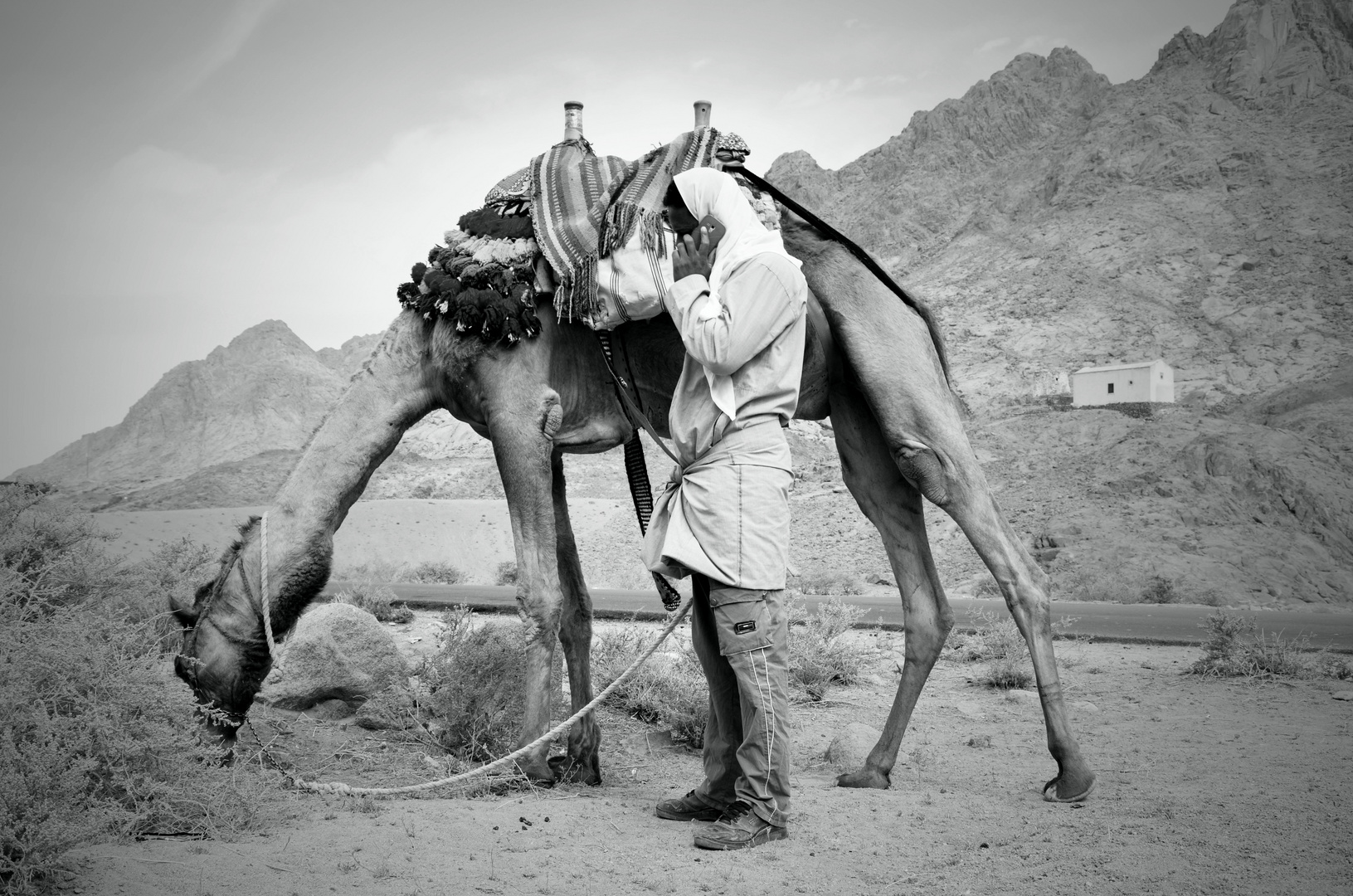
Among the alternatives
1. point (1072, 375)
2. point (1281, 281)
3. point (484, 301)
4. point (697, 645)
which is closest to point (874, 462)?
point (697, 645)

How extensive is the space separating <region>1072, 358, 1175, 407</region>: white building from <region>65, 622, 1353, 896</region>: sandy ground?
159ft

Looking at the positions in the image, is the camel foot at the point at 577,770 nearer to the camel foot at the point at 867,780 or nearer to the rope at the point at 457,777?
the rope at the point at 457,777

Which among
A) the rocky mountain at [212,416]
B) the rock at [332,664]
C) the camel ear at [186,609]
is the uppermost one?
the rocky mountain at [212,416]

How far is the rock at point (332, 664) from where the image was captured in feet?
22.4

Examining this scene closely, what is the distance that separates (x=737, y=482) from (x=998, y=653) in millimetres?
6431

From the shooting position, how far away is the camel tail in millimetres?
5836

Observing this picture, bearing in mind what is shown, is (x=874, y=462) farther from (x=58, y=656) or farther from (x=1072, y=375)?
(x=1072, y=375)

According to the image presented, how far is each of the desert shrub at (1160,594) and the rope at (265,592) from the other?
60.1ft

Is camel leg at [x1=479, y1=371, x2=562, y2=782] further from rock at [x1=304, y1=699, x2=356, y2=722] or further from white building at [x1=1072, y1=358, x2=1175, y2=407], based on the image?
white building at [x1=1072, y1=358, x2=1175, y2=407]

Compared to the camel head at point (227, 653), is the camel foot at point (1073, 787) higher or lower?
lower

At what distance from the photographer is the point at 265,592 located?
4770 millimetres

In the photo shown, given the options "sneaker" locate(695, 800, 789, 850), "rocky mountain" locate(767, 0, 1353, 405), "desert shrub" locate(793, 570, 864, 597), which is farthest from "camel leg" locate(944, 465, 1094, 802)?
"rocky mountain" locate(767, 0, 1353, 405)

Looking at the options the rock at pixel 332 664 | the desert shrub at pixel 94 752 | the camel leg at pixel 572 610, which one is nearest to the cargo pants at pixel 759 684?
the camel leg at pixel 572 610

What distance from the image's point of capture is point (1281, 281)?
58344mm
